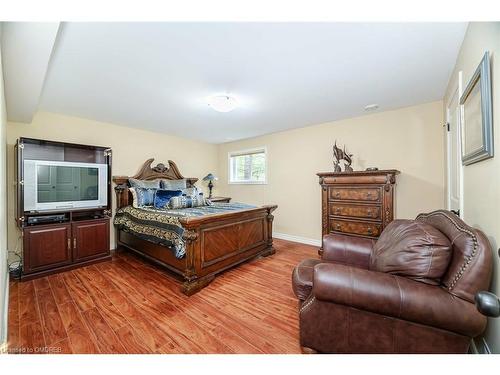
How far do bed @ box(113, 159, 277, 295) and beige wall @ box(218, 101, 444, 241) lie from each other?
105 cm

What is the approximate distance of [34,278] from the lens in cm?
256

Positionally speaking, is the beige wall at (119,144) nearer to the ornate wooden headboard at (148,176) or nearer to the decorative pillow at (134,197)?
the ornate wooden headboard at (148,176)

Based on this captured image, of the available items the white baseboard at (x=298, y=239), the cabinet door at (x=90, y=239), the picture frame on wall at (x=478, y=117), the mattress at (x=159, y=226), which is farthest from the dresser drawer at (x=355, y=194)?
the cabinet door at (x=90, y=239)

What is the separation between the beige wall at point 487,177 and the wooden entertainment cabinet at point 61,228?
416cm

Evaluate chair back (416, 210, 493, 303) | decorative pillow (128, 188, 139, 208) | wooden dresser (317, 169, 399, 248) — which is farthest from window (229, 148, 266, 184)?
chair back (416, 210, 493, 303)

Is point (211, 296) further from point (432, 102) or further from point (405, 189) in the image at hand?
point (432, 102)

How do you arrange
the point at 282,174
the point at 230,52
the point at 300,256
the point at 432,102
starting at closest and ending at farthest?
the point at 230,52
the point at 432,102
the point at 300,256
the point at 282,174

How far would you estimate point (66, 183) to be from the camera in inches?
115

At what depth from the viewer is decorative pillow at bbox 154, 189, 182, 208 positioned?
3.55m

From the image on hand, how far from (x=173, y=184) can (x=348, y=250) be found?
3.60 m

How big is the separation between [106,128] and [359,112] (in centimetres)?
434

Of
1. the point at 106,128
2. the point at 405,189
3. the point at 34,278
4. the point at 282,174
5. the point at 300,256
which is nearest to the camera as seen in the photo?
the point at 34,278

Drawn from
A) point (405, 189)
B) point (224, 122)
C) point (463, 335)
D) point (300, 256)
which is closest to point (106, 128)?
point (224, 122)

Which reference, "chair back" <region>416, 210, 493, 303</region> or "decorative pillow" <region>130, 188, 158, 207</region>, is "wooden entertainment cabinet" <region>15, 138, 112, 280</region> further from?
"chair back" <region>416, 210, 493, 303</region>
